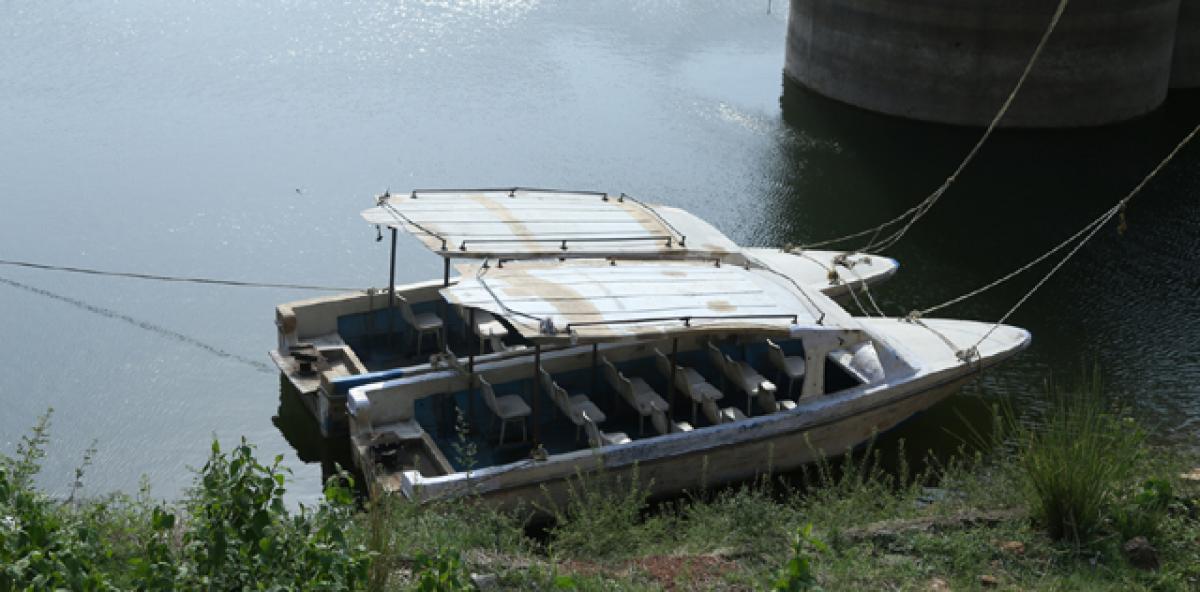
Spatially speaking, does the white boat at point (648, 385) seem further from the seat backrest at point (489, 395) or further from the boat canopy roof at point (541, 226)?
the boat canopy roof at point (541, 226)

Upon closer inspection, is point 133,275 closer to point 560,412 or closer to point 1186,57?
point 560,412

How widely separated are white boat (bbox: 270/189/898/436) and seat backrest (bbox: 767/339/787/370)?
0.87m

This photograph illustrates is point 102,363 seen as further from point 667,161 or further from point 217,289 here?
point 667,161

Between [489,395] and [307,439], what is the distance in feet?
8.23

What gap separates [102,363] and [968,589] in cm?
1057

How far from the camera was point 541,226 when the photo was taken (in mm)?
13977

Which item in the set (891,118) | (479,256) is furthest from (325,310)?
(891,118)

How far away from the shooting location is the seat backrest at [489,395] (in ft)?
42.0

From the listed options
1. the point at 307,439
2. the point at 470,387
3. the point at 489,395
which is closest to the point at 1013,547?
the point at 489,395

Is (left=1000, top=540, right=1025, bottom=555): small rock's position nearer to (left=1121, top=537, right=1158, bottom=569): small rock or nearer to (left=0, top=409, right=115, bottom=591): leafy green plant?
(left=1121, top=537, right=1158, bottom=569): small rock

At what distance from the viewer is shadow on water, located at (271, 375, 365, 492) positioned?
13.6 meters

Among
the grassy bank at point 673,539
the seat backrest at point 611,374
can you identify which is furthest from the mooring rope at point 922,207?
the grassy bank at point 673,539

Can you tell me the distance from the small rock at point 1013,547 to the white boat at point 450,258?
5.51 m

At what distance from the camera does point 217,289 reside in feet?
56.9
